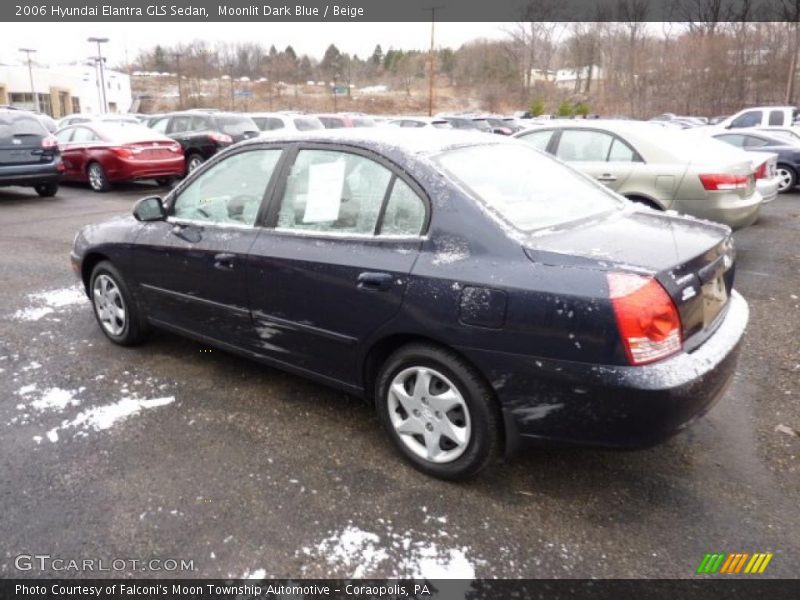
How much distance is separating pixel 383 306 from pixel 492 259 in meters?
0.57

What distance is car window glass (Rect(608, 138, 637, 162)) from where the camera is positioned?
22.6ft

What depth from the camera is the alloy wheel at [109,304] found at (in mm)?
4457

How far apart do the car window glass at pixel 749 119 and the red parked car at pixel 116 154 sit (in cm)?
1707

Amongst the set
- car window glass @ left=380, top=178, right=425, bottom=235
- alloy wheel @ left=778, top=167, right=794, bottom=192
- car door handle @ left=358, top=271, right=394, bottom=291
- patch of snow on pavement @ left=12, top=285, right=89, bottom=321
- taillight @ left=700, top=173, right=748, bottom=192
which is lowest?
patch of snow on pavement @ left=12, top=285, right=89, bottom=321

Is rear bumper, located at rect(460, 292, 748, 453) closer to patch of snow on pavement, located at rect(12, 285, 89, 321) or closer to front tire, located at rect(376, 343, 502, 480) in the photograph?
front tire, located at rect(376, 343, 502, 480)

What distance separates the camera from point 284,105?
6906 cm

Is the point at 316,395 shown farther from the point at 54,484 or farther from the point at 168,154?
the point at 168,154

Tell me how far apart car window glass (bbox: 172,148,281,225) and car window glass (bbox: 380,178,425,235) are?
0.92 m

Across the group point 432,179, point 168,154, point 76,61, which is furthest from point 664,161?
point 76,61

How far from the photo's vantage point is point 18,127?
36.3 ft

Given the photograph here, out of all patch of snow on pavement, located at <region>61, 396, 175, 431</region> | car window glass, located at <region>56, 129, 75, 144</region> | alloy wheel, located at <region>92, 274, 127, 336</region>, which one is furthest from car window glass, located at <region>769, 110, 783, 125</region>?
patch of snow on pavement, located at <region>61, 396, 175, 431</region>

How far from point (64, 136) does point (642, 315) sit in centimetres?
1426

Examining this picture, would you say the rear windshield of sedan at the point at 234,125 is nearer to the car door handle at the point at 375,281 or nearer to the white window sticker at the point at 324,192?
the white window sticker at the point at 324,192

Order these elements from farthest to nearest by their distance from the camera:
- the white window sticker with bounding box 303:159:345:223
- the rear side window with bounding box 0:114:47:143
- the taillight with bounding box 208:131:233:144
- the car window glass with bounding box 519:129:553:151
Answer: the taillight with bounding box 208:131:233:144, the rear side window with bounding box 0:114:47:143, the car window glass with bounding box 519:129:553:151, the white window sticker with bounding box 303:159:345:223
